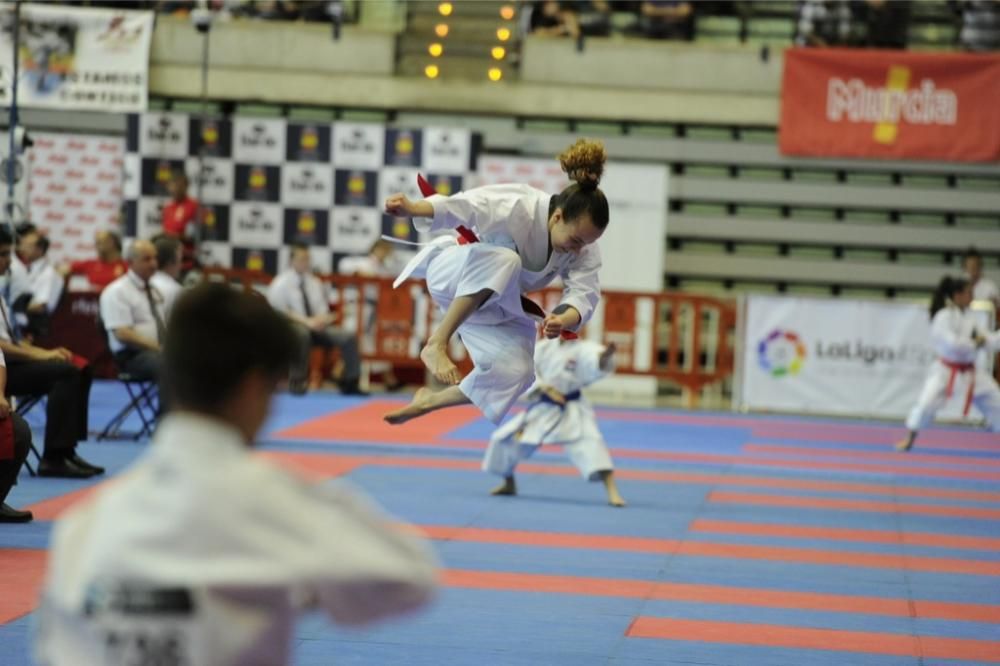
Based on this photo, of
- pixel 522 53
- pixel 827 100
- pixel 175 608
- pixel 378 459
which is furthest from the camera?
pixel 522 53

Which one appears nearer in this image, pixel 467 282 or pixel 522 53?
pixel 467 282

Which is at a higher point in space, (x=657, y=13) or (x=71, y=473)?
(x=657, y=13)

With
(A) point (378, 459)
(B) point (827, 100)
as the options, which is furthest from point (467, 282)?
(B) point (827, 100)

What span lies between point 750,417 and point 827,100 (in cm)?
377

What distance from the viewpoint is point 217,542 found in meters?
2.11

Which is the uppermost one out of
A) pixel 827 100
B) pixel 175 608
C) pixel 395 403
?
pixel 827 100

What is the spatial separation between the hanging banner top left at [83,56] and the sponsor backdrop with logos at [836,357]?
6801 millimetres

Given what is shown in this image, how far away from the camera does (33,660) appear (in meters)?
4.72

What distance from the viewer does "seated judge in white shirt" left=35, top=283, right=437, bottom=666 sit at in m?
2.11

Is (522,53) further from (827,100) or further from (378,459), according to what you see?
(378,459)

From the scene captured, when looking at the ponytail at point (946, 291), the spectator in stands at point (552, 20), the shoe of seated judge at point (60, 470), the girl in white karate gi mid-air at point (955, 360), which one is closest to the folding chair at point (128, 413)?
the shoe of seated judge at point (60, 470)

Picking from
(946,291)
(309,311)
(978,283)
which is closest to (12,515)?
(309,311)

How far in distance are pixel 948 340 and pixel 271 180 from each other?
7.51 meters

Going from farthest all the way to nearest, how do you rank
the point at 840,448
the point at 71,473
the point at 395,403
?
the point at 395,403, the point at 840,448, the point at 71,473
